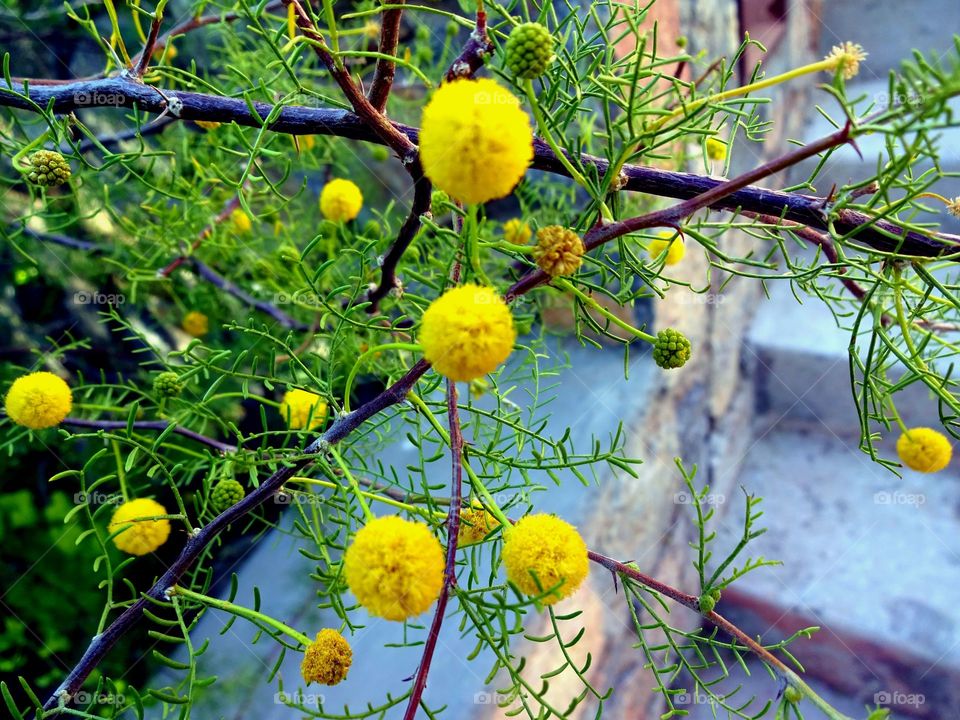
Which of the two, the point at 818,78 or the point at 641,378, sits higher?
the point at 818,78

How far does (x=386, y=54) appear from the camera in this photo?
0.43 m

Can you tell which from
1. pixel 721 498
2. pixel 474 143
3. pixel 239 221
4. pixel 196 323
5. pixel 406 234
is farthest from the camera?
pixel 721 498

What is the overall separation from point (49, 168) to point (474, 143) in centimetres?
47

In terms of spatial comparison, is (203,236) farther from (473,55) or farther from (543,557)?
(543,557)

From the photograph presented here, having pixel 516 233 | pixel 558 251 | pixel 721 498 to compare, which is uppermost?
pixel 558 251

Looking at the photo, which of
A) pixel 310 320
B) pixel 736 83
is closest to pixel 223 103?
pixel 310 320

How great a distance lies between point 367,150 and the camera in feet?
4.76

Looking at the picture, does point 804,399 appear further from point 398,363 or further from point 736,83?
point 398,363

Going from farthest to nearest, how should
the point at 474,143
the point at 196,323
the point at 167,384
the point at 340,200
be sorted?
the point at 196,323 < the point at 340,200 < the point at 167,384 < the point at 474,143

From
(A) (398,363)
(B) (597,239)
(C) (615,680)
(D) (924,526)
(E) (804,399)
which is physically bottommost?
(C) (615,680)

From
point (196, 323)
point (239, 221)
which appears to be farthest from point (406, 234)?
point (196, 323)

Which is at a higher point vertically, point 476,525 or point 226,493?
point 476,525

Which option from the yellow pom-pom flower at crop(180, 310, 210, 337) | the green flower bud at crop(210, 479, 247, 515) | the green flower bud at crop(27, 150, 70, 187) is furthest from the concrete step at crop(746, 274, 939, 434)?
the green flower bud at crop(27, 150, 70, 187)

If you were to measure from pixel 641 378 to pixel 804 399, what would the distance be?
0.73 metres
